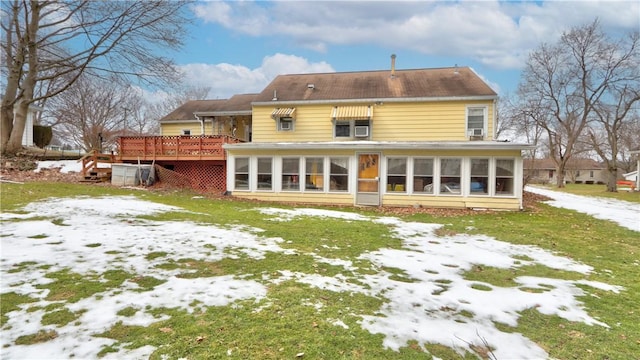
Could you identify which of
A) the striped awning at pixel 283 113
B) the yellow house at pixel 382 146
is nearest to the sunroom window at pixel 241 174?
the yellow house at pixel 382 146

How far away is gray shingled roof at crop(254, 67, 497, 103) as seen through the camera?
1569 centimetres

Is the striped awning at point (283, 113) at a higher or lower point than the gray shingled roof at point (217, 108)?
lower

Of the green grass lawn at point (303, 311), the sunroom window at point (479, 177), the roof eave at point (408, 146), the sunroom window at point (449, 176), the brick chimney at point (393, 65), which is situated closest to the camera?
the green grass lawn at point (303, 311)

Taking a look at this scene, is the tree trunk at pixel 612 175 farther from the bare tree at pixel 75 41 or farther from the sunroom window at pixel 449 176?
the bare tree at pixel 75 41

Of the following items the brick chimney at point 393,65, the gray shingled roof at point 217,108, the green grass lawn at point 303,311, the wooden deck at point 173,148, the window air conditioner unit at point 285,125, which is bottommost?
the green grass lawn at point 303,311

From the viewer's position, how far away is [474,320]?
367 centimetres

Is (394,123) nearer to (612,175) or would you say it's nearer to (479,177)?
(479,177)

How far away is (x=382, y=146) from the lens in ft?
42.6

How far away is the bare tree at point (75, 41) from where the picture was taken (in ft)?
49.2

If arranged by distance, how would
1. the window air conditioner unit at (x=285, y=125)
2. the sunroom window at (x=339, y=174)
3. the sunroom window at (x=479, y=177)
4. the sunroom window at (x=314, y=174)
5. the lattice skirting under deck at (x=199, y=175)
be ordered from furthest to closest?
the window air conditioner unit at (x=285, y=125)
the lattice skirting under deck at (x=199, y=175)
the sunroom window at (x=314, y=174)
the sunroom window at (x=339, y=174)
the sunroom window at (x=479, y=177)

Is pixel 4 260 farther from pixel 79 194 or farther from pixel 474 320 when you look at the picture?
pixel 79 194

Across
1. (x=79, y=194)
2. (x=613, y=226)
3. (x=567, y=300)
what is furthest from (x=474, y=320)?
(x=79, y=194)

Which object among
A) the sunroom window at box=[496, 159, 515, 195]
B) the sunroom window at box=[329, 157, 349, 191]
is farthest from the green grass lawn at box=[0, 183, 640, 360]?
the sunroom window at box=[329, 157, 349, 191]

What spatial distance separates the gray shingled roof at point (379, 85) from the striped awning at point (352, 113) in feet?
2.22
